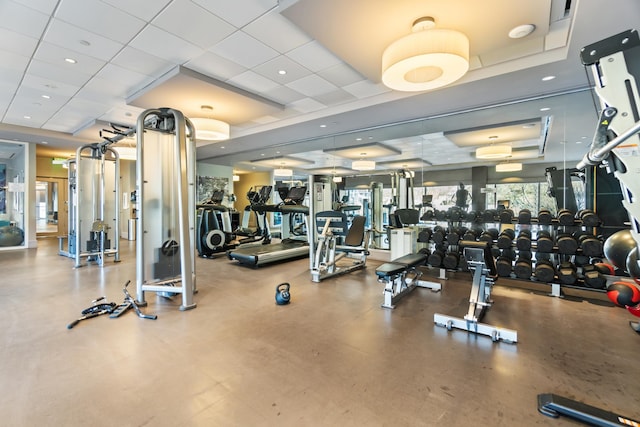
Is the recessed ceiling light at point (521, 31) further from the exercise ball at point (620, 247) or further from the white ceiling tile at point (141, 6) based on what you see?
the white ceiling tile at point (141, 6)

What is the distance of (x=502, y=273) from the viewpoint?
12.5ft

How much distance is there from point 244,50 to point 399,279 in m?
3.47

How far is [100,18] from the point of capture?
2963 millimetres

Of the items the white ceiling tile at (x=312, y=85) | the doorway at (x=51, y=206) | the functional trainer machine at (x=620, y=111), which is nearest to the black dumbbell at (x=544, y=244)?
the functional trainer machine at (x=620, y=111)

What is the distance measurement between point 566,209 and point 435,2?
12.0ft

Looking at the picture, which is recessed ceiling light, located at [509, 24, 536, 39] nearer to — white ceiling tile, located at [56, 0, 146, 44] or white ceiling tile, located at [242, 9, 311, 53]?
white ceiling tile, located at [242, 9, 311, 53]

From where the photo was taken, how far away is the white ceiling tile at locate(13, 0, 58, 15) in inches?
106

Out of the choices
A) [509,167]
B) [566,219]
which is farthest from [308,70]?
[566,219]

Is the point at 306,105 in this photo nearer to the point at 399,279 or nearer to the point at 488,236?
the point at 399,279

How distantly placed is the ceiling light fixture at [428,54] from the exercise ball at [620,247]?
1754mm

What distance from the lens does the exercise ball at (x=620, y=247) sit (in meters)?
1.63

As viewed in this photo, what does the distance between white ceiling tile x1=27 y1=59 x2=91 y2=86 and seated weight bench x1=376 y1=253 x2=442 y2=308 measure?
Answer: 4981mm

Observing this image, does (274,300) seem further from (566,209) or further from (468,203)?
(566,209)

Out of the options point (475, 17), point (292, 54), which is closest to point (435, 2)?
point (475, 17)
